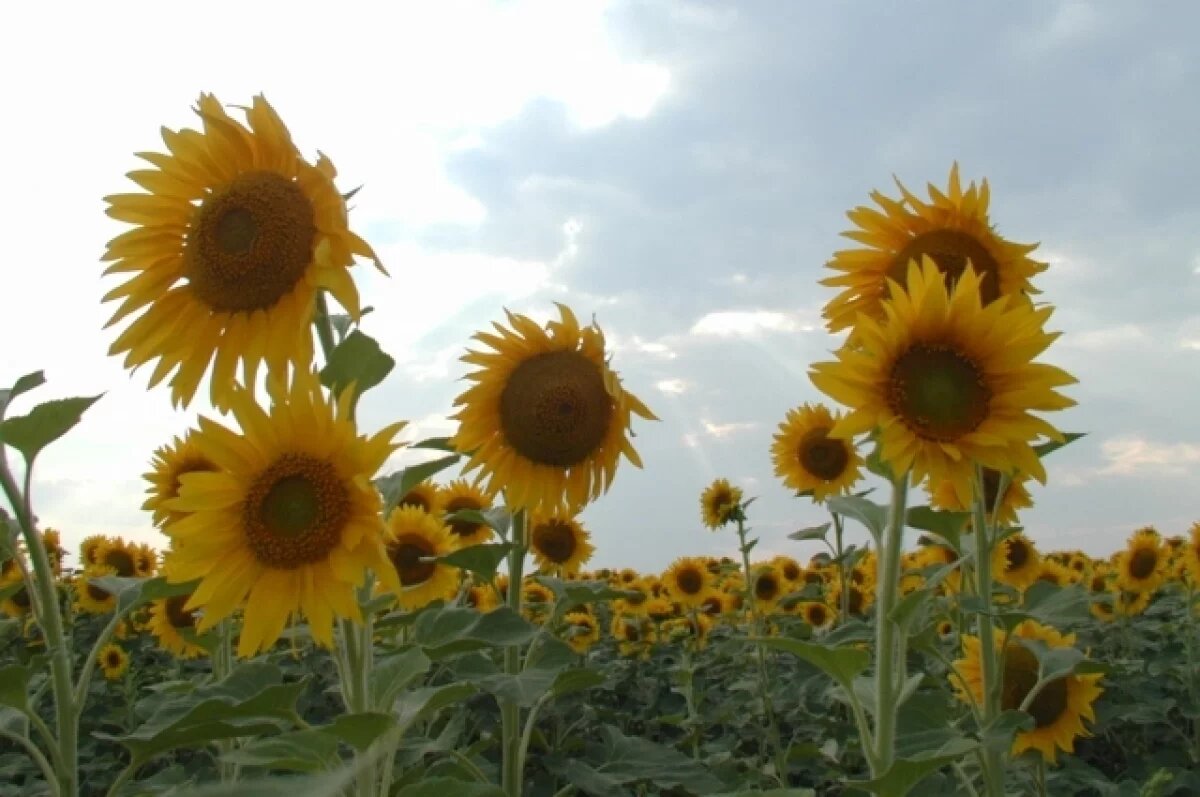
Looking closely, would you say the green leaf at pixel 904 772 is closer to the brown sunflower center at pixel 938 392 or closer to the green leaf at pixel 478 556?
the brown sunflower center at pixel 938 392

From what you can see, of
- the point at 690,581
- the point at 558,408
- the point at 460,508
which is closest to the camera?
the point at 558,408

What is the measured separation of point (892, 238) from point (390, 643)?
3281mm

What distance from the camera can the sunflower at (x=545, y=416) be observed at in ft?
13.4

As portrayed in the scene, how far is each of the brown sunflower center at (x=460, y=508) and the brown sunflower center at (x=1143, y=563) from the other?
713 cm

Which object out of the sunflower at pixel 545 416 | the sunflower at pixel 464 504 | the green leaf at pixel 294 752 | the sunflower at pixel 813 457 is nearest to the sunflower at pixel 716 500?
the sunflower at pixel 813 457

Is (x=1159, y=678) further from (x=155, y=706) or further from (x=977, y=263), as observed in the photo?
(x=155, y=706)

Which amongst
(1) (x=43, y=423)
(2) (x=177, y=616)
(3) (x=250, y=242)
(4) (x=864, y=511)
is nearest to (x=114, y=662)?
(2) (x=177, y=616)

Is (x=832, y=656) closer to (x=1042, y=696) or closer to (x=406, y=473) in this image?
(x=406, y=473)

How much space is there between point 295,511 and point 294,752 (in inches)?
24.7

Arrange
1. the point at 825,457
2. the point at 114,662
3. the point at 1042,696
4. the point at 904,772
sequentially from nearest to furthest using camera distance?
the point at 904,772 → the point at 1042,696 → the point at 825,457 → the point at 114,662

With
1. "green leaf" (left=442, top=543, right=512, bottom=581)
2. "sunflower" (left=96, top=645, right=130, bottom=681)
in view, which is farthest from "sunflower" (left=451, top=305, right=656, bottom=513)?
"sunflower" (left=96, top=645, right=130, bottom=681)

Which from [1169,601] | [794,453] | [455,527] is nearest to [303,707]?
[455,527]

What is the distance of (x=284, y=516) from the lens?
2.68m

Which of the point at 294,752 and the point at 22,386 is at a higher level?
the point at 22,386
